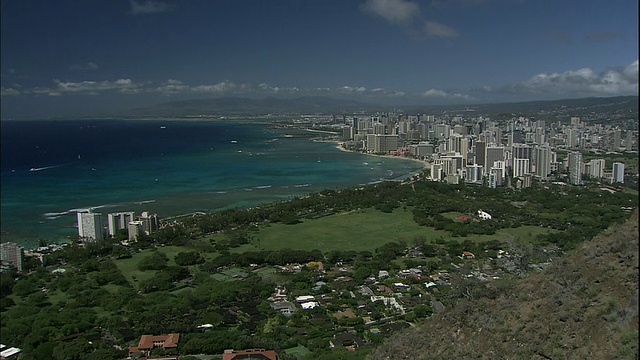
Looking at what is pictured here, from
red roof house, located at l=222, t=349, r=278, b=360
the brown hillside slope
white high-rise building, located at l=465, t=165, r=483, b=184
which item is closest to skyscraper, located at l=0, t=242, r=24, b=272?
red roof house, located at l=222, t=349, r=278, b=360

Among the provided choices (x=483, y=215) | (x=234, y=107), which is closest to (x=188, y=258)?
(x=483, y=215)

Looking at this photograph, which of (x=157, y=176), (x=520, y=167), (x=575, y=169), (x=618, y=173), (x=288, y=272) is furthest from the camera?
(x=157, y=176)

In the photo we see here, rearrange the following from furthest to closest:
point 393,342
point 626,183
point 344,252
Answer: point 626,183, point 344,252, point 393,342

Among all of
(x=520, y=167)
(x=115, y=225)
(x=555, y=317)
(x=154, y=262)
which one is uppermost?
(x=555, y=317)

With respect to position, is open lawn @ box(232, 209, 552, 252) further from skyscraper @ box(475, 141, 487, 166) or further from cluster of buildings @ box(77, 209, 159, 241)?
skyscraper @ box(475, 141, 487, 166)

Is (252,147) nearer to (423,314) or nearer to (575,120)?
(575,120)

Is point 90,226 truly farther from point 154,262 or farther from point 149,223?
point 154,262

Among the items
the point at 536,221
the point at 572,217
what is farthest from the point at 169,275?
the point at 572,217

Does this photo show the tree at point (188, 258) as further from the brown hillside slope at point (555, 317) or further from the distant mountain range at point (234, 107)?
the distant mountain range at point (234, 107)
